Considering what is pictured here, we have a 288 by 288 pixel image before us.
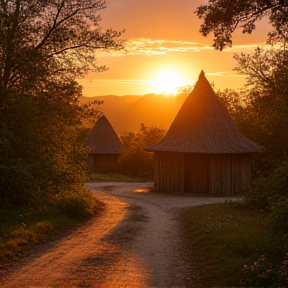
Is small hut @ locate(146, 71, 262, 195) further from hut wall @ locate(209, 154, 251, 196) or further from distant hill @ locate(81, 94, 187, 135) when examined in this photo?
distant hill @ locate(81, 94, 187, 135)

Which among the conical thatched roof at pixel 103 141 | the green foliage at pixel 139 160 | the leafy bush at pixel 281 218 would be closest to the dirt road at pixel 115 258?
the leafy bush at pixel 281 218

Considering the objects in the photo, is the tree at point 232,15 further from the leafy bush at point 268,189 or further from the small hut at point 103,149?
the small hut at point 103,149

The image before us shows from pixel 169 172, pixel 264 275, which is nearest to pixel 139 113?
pixel 169 172

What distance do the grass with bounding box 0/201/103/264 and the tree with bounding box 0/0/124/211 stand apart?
58 cm

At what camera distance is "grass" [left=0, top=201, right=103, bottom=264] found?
11.8m

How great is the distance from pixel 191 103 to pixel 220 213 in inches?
556

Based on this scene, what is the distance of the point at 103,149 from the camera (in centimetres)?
5225

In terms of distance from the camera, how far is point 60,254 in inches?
456

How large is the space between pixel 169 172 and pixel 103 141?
2402 centimetres

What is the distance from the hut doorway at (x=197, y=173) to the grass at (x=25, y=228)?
44.7 feet

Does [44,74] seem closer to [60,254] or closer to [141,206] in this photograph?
[141,206]

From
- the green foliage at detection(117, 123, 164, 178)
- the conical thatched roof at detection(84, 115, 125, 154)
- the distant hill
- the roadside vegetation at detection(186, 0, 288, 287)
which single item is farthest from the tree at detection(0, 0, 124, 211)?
the distant hill

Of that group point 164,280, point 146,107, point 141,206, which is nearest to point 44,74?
point 141,206

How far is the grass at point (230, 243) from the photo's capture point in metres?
9.94
